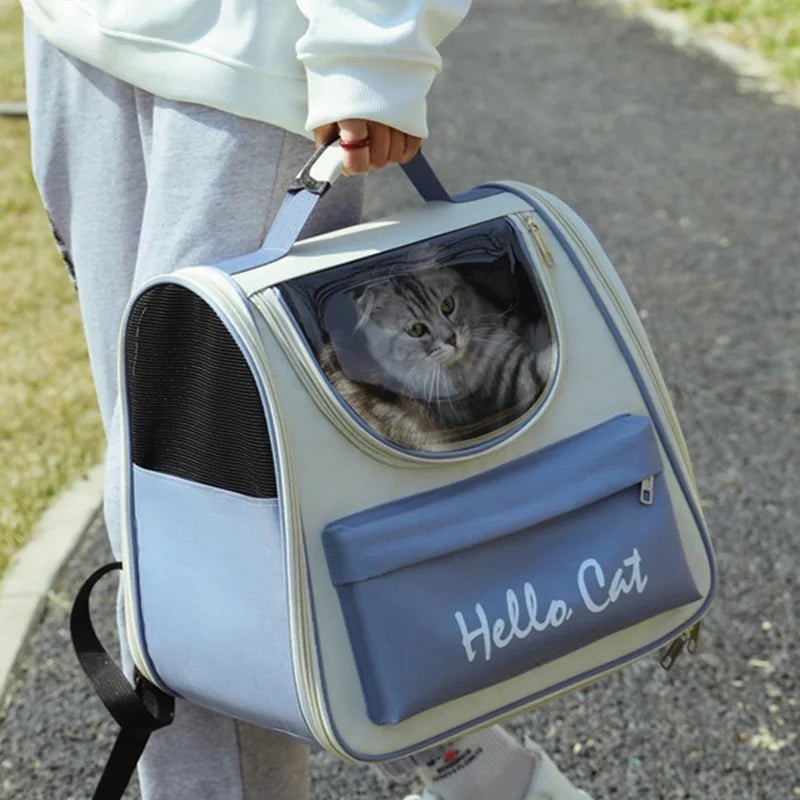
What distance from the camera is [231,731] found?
1825 millimetres

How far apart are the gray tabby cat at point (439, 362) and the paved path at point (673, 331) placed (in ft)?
3.24

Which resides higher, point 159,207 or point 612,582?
point 159,207

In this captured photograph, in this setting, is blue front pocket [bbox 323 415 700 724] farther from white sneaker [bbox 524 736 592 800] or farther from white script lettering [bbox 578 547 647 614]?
white sneaker [bbox 524 736 592 800]

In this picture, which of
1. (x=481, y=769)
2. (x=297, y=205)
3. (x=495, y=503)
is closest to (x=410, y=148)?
(x=297, y=205)

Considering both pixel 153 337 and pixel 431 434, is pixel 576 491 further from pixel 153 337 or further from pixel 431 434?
pixel 153 337

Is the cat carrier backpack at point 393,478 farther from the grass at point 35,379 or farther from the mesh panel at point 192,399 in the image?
the grass at point 35,379

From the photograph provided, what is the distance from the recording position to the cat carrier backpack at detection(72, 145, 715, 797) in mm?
1535

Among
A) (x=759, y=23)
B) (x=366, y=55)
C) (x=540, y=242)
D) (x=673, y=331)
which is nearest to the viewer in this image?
(x=366, y=55)

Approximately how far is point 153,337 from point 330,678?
0.44 m

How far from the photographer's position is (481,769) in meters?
1.98

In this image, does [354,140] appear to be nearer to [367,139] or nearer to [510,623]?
[367,139]

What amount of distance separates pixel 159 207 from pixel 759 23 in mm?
6532

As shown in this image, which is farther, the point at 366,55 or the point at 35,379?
the point at 35,379

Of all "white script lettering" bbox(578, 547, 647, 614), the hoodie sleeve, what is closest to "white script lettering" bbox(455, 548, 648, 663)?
"white script lettering" bbox(578, 547, 647, 614)
